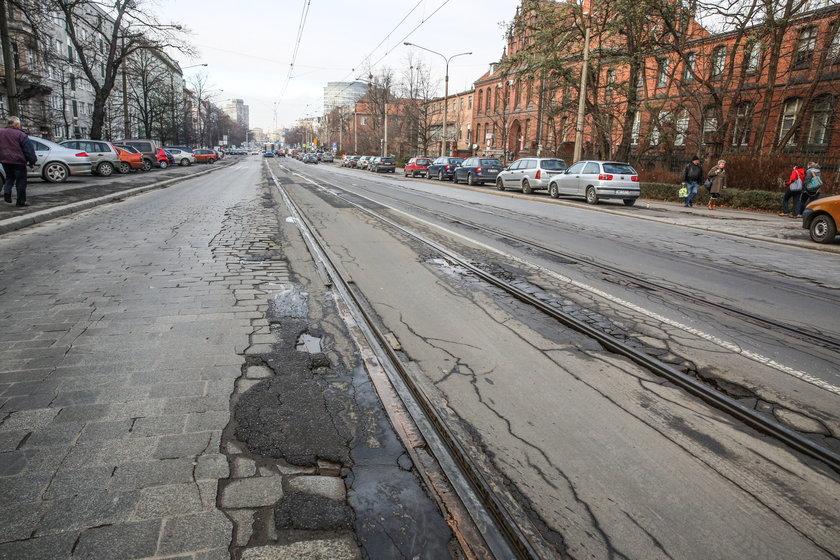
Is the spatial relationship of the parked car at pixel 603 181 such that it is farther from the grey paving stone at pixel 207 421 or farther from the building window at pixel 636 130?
the grey paving stone at pixel 207 421

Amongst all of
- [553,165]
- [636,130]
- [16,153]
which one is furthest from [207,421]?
[636,130]

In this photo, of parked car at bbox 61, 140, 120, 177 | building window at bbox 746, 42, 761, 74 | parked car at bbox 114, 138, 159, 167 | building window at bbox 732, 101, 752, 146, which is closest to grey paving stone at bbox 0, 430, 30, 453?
parked car at bbox 61, 140, 120, 177

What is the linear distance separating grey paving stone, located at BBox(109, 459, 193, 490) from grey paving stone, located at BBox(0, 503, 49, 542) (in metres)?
0.29

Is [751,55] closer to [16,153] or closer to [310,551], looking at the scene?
[16,153]

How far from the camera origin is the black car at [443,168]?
116ft

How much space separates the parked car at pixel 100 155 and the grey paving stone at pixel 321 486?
26.1 meters

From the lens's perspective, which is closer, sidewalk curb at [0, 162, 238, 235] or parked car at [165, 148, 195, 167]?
sidewalk curb at [0, 162, 238, 235]

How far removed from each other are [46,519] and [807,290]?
8.08 meters

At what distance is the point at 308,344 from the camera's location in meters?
4.35

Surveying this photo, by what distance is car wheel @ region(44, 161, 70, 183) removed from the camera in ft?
63.3

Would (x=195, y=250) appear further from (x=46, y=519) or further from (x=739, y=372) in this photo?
(x=739, y=372)

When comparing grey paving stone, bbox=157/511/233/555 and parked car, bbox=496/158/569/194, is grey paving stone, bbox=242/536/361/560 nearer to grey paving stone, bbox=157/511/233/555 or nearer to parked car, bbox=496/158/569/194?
grey paving stone, bbox=157/511/233/555

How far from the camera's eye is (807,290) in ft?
22.2

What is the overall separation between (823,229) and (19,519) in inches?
537
